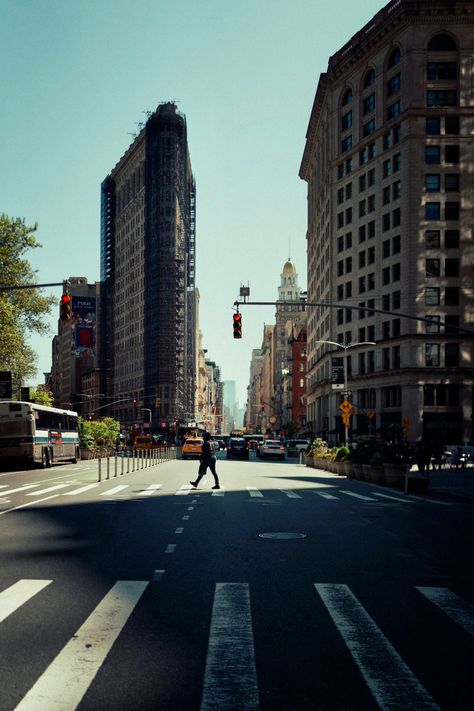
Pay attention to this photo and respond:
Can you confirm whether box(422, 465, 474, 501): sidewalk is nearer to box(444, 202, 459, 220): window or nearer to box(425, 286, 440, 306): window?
box(425, 286, 440, 306): window

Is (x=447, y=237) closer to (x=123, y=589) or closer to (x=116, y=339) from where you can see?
(x=123, y=589)

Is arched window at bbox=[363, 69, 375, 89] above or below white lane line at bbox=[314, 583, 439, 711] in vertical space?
above

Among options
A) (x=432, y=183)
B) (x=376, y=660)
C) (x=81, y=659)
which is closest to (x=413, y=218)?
(x=432, y=183)

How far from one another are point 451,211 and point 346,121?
2216cm

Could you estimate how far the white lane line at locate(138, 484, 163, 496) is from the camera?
24000mm

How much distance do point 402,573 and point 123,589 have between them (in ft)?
12.5

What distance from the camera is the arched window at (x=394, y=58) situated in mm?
78562

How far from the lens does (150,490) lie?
2542cm

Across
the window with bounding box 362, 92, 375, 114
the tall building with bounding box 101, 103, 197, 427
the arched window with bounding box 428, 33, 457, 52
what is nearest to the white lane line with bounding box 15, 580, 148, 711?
the arched window with bounding box 428, 33, 457, 52

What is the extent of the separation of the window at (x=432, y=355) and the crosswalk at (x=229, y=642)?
65.4 metres

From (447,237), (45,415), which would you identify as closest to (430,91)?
(447,237)

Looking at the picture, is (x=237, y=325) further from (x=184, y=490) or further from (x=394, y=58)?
(x=394, y=58)

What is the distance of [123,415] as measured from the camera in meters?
157

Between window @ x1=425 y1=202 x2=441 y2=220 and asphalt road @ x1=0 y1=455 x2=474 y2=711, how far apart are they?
203 feet
